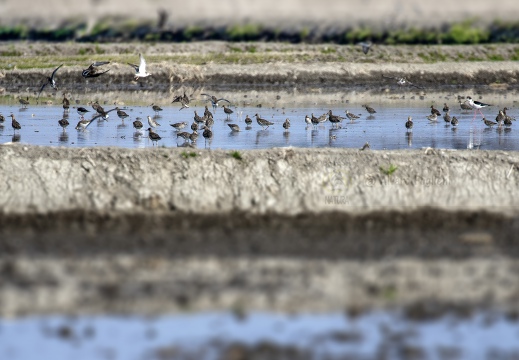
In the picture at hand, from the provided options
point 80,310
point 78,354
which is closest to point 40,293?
point 80,310

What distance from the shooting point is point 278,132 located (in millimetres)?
26672

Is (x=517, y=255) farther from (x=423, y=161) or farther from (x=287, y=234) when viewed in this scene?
(x=423, y=161)

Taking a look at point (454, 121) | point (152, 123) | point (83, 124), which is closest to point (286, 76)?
point (454, 121)

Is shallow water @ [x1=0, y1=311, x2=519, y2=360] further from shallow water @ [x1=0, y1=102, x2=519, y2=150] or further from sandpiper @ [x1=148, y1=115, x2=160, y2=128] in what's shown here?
sandpiper @ [x1=148, y1=115, x2=160, y2=128]

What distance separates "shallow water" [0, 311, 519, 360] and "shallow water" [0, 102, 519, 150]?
12242mm

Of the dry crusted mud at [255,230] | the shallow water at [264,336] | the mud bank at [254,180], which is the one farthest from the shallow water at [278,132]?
the shallow water at [264,336]

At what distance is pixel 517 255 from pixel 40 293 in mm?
6117

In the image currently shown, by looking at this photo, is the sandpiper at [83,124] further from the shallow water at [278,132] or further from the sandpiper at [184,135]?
the sandpiper at [184,135]

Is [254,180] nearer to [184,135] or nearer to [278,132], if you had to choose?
[184,135]

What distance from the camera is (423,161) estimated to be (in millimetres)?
17781

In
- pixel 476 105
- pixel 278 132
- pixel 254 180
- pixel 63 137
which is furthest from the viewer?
pixel 476 105

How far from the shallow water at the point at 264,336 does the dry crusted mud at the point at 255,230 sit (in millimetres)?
220

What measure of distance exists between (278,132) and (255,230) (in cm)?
1261

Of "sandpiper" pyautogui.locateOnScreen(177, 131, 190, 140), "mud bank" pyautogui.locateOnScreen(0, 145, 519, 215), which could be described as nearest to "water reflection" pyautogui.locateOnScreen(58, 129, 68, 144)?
"sandpiper" pyautogui.locateOnScreen(177, 131, 190, 140)
